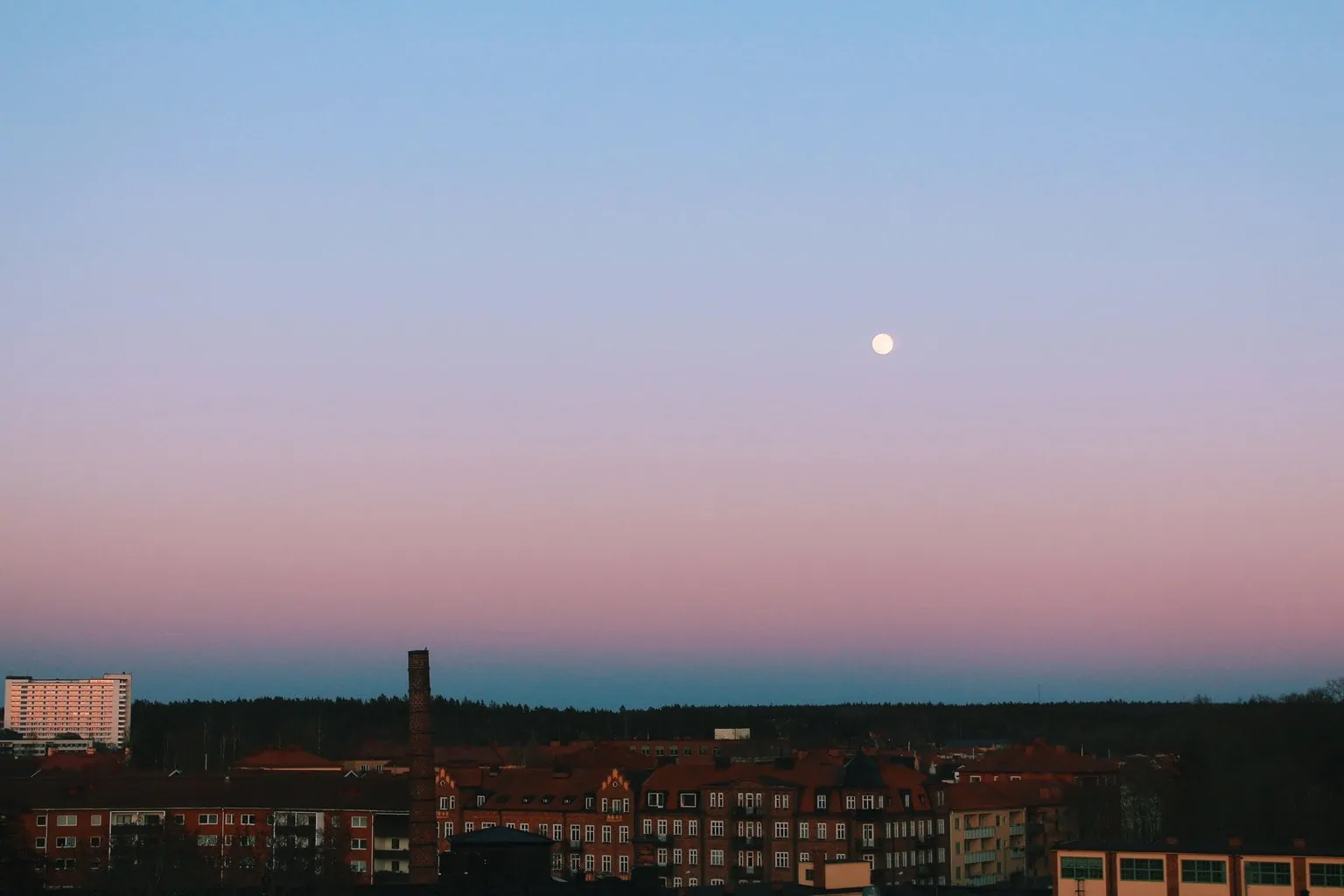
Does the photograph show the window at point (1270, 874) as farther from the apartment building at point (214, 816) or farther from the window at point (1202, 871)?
the apartment building at point (214, 816)

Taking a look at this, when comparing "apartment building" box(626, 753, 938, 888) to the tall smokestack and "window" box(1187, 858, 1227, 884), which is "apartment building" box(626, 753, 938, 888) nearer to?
the tall smokestack

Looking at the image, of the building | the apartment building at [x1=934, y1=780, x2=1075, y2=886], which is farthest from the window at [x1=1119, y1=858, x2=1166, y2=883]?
the building

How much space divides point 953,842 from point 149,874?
52841 millimetres

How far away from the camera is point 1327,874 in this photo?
2345 inches

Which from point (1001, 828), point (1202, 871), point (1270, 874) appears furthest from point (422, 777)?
point (1001, 828)

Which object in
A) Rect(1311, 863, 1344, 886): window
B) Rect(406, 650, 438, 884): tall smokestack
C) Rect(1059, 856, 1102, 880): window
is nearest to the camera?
Rect(1311, 863, 1344, 886): window

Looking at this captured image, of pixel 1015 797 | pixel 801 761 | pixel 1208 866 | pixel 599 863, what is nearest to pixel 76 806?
pixel 599 863

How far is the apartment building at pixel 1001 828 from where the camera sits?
11081cm

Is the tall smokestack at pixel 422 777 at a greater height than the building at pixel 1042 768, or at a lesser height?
greater

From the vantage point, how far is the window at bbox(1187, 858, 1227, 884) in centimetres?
6134

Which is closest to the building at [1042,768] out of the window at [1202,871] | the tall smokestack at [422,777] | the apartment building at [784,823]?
the apartment building at [784,823]

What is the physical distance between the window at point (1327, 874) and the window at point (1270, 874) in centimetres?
78

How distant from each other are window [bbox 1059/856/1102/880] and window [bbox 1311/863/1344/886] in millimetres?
7933

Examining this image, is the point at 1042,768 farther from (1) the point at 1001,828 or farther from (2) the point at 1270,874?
(2) the point at 1270,874
